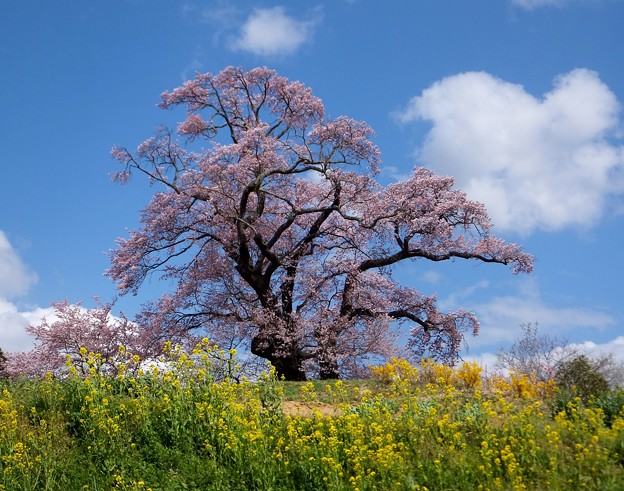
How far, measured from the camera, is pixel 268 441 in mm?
9094

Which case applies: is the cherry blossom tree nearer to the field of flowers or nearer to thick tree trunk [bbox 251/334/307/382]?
thick tree trunk [bbox 251/334/307/382]

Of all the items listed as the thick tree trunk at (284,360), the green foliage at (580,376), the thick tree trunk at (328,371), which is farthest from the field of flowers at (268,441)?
the thick tree trunk at (284,360)

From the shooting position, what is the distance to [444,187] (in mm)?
22406

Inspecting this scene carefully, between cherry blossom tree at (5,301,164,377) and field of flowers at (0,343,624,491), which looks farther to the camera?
cherry blossom tree at (5,301,164,377)

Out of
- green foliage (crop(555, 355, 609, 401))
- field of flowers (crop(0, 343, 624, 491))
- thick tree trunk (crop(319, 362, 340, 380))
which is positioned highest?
thick tree trunk (crop(319, 362, 340, 380))

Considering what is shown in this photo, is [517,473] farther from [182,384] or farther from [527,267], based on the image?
[527,267]

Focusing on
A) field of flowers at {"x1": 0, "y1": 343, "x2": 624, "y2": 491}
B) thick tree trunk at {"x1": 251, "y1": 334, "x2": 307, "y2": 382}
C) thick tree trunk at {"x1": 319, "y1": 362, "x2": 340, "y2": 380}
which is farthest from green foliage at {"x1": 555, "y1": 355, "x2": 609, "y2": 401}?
thick tree trunk at {"x1": 251, "y1": 334, "x2": 307, "y2": 382}

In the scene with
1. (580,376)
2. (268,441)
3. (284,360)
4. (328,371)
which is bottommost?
(268,441)

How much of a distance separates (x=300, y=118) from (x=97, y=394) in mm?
15909

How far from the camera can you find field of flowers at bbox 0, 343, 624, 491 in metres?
7.73

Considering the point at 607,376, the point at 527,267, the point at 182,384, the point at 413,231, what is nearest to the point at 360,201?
the point at 413,231

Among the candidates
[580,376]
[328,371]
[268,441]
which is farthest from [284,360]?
[268,441]

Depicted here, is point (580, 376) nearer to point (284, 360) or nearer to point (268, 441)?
point (268, 441)

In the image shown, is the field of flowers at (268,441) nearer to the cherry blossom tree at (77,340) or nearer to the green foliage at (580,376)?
the green foliage at (580,376)
